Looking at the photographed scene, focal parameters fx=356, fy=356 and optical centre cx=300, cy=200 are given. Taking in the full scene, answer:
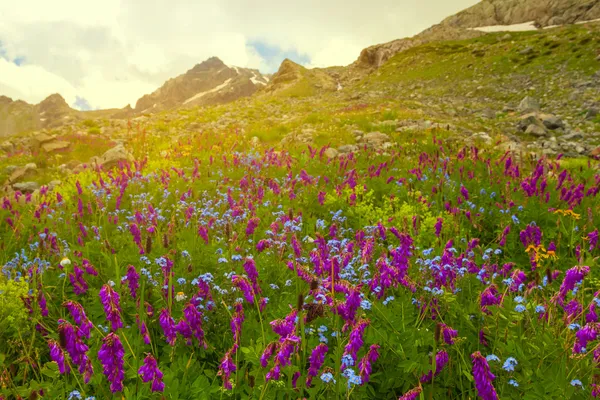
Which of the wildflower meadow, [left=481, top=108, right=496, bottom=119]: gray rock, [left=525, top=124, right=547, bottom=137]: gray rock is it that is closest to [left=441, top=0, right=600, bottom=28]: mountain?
[left=481, top=108, right=496, bottom=119]: gray rock

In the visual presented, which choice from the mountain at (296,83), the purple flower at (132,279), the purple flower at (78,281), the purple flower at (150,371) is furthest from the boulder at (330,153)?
the mountain at (296,83)

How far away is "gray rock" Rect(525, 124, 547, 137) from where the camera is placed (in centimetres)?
1380

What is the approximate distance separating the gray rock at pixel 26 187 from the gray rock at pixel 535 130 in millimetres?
16450

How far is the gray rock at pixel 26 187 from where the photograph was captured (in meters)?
8.55

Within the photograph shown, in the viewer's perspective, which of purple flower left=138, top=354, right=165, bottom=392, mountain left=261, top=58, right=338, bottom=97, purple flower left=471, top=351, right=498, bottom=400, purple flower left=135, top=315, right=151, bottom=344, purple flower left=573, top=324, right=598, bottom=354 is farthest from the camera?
mountain left=261, top=58, right=338, bottom=97

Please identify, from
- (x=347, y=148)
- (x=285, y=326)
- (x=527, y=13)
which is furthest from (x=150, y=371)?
(x=527, y=13)

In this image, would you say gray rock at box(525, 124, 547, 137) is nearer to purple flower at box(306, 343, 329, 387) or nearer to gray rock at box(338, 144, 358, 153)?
gray rock at box(338, 144, 358, 153)

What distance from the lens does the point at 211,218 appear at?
16.3 feet

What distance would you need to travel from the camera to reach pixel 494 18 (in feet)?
395

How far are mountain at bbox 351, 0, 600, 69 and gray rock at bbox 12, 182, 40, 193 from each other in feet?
237

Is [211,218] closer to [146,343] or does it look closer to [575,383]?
[146,343]

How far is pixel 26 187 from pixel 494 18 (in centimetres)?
14642

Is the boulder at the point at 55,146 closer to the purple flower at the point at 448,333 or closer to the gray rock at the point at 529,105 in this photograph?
the purple flower at the point at 448,333

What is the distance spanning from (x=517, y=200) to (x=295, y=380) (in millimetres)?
4634
